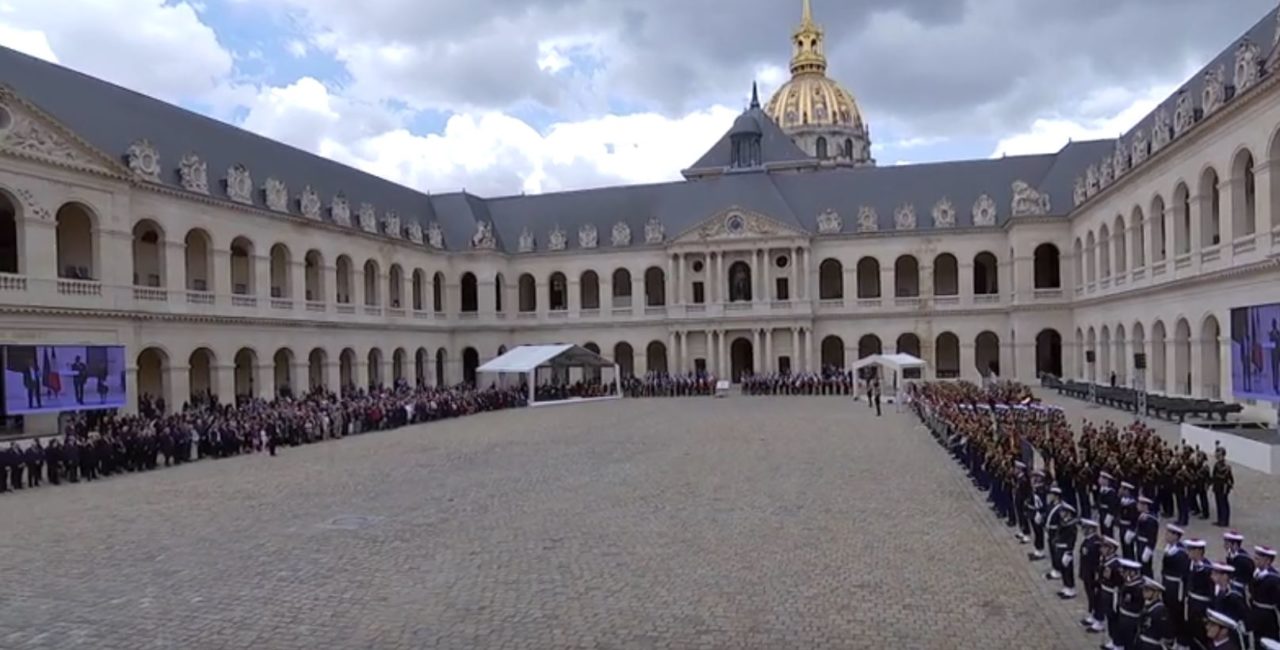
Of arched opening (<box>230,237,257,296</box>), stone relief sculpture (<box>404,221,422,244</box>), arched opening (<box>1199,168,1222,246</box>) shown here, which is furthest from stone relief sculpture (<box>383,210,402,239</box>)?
arched opening (<box>1199,168,1222,246</box>)

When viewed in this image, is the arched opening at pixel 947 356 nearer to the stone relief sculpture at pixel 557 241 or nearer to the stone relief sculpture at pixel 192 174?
the stone relief sculpture at pixel 557 241

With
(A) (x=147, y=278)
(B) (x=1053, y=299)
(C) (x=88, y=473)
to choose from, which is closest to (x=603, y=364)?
(A) (x=147, y=278)

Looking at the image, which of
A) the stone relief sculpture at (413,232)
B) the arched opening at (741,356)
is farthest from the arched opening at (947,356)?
the stone relief sculpture at (413,232)

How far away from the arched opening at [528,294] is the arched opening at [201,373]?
977 inches

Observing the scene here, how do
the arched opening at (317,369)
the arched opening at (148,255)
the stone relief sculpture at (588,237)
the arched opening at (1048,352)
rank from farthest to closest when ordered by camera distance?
the stone relief sculpture at (588,237) → the arched opening at (1048,352) → the arched opening at (317,369) → the arched opening at (148,255)

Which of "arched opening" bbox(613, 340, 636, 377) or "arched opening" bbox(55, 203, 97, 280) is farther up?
"arched opening" bbox(55, 203, 97, 280)

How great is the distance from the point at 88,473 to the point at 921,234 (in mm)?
44599

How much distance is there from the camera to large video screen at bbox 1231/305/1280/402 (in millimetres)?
21406

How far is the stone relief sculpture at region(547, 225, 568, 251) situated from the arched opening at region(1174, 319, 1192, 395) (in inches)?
1417

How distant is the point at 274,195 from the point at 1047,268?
4176 centimetres

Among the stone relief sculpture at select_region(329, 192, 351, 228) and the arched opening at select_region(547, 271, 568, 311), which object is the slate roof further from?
the arched opening at select_region(547, 271, 568, 311)

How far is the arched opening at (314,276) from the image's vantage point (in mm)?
44000

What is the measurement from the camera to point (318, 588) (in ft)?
35.9

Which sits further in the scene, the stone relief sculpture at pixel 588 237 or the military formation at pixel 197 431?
the stone relief sculpture at pixel 588 237
